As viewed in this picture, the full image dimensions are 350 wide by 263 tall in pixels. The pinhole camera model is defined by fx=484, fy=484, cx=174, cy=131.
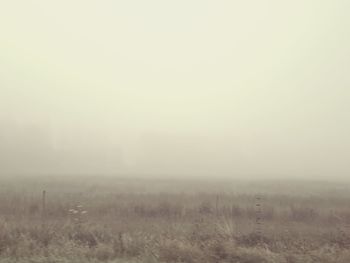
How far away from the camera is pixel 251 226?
1894 centimetres

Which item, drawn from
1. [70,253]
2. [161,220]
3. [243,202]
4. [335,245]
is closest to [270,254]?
[335,245]

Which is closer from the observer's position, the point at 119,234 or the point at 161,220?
the point at 119,234

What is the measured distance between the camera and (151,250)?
1259 cm

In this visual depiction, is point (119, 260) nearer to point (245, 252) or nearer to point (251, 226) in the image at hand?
point (245, 252)

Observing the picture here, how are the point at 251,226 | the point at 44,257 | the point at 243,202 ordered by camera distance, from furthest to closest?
the point at 243,202 → the point at 251,226 → the point at 44,257

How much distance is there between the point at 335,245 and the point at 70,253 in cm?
740

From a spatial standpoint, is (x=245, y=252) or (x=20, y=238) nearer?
(x=245, y=252)

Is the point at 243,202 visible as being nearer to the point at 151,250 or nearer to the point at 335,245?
the point at 335,245

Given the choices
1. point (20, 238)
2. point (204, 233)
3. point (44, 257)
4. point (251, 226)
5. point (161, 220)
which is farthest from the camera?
point (161, 220)

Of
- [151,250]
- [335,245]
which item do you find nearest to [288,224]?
[335,245]

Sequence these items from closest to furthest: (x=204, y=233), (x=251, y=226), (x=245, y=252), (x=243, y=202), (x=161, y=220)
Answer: (x=245, y=252) → (x=204, y=233) → (x=251, y=226) → (x=161, y=220) → (x=243, y=202)

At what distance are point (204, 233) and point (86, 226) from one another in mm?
3894

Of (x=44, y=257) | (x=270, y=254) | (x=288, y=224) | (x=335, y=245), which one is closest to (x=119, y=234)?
(x=44, y=257)

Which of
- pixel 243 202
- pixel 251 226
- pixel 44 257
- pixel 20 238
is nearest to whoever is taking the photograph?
pixel 44 257
